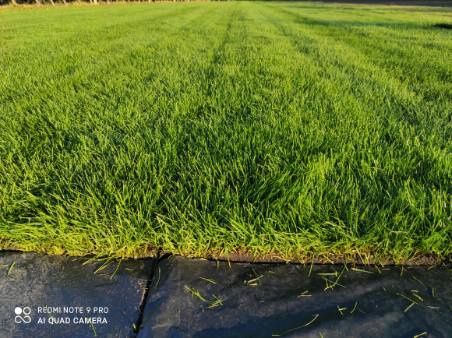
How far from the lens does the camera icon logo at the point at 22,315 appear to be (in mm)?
1310

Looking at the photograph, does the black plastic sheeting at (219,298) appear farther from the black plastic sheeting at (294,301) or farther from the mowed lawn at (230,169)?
the mowed lawn at (230,169)

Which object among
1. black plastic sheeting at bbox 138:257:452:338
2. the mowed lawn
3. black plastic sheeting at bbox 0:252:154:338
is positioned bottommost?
black plastic sheeting at bbox 138:257:452:338

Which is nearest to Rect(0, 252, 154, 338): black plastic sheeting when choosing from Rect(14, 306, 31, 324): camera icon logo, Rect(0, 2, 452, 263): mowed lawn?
Rect(14, 306, 31, 324): camera icon logo

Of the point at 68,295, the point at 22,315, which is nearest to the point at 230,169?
the point at 68,295

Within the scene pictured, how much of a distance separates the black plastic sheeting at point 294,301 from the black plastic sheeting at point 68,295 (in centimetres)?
9

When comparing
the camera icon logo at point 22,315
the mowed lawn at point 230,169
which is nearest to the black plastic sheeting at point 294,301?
the mowed lawn at point 230,169

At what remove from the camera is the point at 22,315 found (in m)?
1.33

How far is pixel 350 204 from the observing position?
1811 millimetres

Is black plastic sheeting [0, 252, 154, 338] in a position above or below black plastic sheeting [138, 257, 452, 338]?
above

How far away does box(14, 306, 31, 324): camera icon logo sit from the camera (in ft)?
4.30

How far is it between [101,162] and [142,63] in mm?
4166

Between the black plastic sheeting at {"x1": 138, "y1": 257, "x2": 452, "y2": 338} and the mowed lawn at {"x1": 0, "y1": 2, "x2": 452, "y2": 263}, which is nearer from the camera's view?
the black plastic sheeting at {"x1": 138, "y1": 257, "x2": 452, "y2": 338}

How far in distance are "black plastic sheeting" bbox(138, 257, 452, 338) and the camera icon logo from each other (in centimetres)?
47

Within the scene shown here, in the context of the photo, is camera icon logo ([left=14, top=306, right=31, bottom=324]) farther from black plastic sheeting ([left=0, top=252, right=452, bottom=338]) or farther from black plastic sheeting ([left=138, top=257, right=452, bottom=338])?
black plastic sheeting ([left=138, top=257, right=452, bottom=338])
